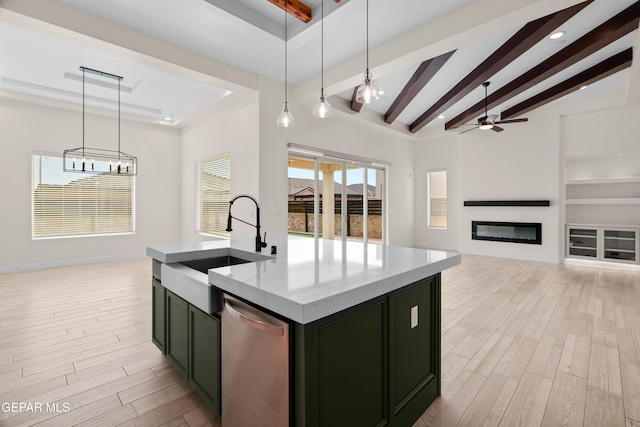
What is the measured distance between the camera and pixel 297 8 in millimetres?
3410

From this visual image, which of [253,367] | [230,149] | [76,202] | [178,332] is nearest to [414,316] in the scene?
[253,367]

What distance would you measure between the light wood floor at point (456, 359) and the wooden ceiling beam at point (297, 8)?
12.0 ft

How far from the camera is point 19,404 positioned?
75.8 inches

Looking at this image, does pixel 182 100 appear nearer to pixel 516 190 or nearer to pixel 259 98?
pixel 259 98

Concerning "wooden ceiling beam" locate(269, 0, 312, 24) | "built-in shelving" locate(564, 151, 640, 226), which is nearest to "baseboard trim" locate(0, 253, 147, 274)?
"wooden ceiling beam" locate(269, 0, 312, 24)

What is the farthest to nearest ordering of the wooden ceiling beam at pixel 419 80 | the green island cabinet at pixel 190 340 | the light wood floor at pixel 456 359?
the wooden ceiling beam at pixel 419 80
the light wood floor at pixel 456 359
the green island cabinet at pixel 190 340

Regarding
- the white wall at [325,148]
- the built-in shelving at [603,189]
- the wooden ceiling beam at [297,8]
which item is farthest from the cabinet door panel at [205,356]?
the built-in shelving at [603,189]

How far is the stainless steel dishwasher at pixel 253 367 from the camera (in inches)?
48.7

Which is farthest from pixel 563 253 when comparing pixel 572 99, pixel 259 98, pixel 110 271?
pixel 110 271

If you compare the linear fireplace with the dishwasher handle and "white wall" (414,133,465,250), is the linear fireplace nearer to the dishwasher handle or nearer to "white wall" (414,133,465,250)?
"white wall" (414,133,465,250)

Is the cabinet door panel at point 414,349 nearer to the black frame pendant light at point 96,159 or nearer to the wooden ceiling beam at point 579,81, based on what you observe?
the wooden ceiling beam at point 579,81

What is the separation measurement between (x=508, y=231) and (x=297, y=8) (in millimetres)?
6596

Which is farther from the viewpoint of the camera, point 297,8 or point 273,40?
point 273,40

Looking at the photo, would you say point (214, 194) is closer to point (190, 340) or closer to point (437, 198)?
point (190, 340)
